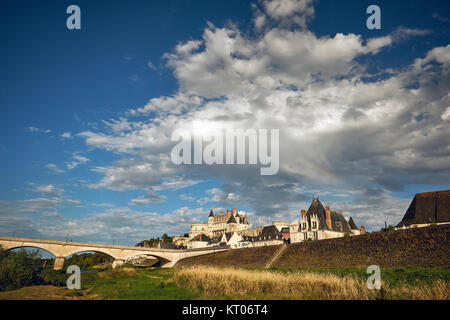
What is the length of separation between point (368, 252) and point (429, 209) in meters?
27.1

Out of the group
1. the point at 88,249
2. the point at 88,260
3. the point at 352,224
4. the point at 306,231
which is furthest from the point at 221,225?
the point at 88,249

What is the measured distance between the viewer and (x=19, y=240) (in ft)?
193

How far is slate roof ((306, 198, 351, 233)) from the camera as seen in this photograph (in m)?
76.3

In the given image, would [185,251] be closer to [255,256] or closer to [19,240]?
[255,256]

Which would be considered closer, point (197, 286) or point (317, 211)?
point (197, 286)

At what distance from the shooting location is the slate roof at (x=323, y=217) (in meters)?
76.3

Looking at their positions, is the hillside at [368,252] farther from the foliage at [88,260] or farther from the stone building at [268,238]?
the foliage at [88,260]

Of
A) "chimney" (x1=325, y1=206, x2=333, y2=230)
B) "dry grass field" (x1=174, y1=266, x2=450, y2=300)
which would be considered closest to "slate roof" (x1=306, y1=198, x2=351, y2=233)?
"chimney" (x1=325, y1=206, x2=333, y2=230)

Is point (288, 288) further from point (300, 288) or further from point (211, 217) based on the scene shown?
point (211, 217)

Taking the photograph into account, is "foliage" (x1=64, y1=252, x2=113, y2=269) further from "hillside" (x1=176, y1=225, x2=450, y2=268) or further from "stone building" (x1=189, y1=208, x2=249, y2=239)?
"hillside" (x1=176, y1=225, x2=450, y2=268)

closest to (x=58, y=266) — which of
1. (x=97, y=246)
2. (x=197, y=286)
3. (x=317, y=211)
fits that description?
(x=97, y=246)

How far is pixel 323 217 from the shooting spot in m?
77.3
